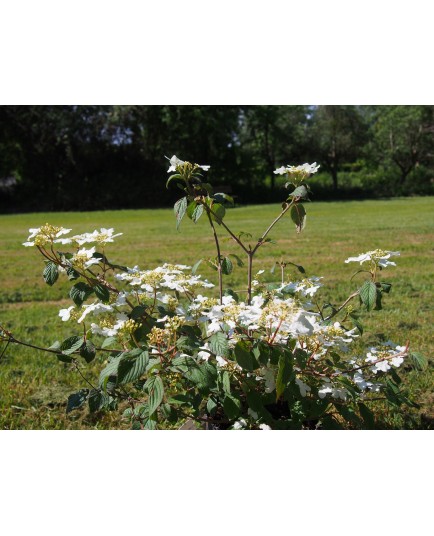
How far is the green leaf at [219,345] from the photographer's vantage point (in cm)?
126

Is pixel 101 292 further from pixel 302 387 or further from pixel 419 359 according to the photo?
pixel 419 359

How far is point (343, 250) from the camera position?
5.71 metres

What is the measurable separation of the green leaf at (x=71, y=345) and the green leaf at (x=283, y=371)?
1.82 feet

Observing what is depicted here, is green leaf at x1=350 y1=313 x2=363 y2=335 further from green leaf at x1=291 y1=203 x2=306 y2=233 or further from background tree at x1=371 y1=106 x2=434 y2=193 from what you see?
background tree at x1=371 y1=106 x2=434 y2=193

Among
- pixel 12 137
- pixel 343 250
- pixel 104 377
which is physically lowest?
pixel 343 250

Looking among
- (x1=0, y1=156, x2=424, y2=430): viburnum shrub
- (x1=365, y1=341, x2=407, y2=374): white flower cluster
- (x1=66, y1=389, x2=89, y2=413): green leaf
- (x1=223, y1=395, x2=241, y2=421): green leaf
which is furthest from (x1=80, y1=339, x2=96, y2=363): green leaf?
(x1=365, y1=341, x2=407, y2=374): white flower cluster

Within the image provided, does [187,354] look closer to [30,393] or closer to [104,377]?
[104,377]

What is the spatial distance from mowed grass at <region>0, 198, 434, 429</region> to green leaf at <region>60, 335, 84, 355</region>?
542mm

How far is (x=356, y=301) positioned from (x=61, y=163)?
A: 1362 centimetres

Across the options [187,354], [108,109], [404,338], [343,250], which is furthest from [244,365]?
[108,109]

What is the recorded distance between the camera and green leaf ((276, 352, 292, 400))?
4.20 feet

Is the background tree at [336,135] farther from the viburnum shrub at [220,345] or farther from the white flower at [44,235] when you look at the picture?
the white flower at [44,235]

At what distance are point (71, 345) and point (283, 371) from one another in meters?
0.60
